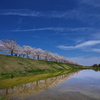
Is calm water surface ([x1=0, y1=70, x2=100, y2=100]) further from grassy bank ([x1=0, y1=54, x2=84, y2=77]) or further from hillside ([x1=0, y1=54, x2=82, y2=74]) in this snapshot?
hillside ([x1=0, y1=54, x2=82, y2=74])

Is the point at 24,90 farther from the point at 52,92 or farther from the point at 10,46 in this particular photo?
the point at 10,46

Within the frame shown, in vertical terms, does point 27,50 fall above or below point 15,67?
above

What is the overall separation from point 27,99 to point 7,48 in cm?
8310

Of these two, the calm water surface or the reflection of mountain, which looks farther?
the reflection of mountain

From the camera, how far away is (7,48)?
87000 mm

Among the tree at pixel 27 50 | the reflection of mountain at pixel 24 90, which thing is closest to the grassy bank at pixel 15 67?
the reflection of mountain at pixel 24 90

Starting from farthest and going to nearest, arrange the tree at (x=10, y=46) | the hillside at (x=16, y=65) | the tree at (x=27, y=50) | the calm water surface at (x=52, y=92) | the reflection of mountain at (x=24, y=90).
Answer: the tree at (x=27, y=50)
the tree at (x=10, y=46)
the hillside at (x=16, y=65)
the reflection of mountain at (x=24, y=90)
the calm water surface at (x=52, y=92)

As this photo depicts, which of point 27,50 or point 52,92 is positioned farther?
point 27,50

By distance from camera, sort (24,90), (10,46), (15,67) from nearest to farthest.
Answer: (24,90) → (15,67) → (10,46)

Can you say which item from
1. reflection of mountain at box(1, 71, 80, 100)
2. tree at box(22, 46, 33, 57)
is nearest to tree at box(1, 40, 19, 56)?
tree at box(22, 46, 33, 57)

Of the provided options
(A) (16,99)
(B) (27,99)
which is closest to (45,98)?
(B) (27,99)

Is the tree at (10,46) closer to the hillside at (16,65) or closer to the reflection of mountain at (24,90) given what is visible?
the hillside at (16,65)

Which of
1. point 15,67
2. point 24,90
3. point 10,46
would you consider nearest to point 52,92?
point 24,90

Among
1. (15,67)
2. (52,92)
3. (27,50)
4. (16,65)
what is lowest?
(52,92)
